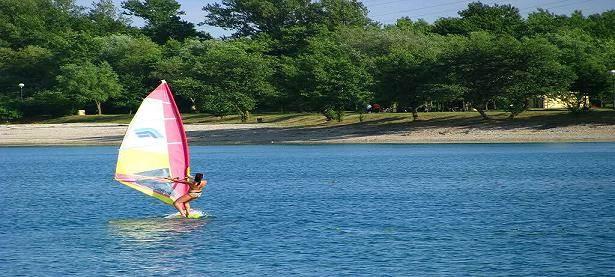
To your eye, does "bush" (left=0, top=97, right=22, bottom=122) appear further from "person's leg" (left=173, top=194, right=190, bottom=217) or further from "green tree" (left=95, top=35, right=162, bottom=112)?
"person's leg" (left=173, top=194, right=190, bottom=217)

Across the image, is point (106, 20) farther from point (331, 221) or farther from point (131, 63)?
point (331, 221)

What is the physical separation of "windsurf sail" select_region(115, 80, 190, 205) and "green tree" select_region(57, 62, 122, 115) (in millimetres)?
83529

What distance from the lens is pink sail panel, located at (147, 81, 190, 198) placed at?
36.1m

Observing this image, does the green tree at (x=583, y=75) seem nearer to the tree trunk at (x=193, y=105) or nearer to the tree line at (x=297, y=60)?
the tree line at (x=297, y=60)

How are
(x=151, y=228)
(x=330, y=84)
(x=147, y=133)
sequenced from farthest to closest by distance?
1. (x=330, y=84)
2. (x=147, y=133)
3. (x=151, y=228)

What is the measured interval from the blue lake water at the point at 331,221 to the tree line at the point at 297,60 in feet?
66.3

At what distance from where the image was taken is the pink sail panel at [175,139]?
118 feet

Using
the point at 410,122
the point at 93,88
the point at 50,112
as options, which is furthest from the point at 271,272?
the point at 50,112

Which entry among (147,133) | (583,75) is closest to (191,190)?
(147,133)

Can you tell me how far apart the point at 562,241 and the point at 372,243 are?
593 centimetres

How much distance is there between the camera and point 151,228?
117 ft

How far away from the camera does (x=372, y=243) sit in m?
31.5

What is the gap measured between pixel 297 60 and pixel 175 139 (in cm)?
7547

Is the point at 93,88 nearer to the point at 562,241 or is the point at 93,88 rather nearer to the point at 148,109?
the point at 148,109
